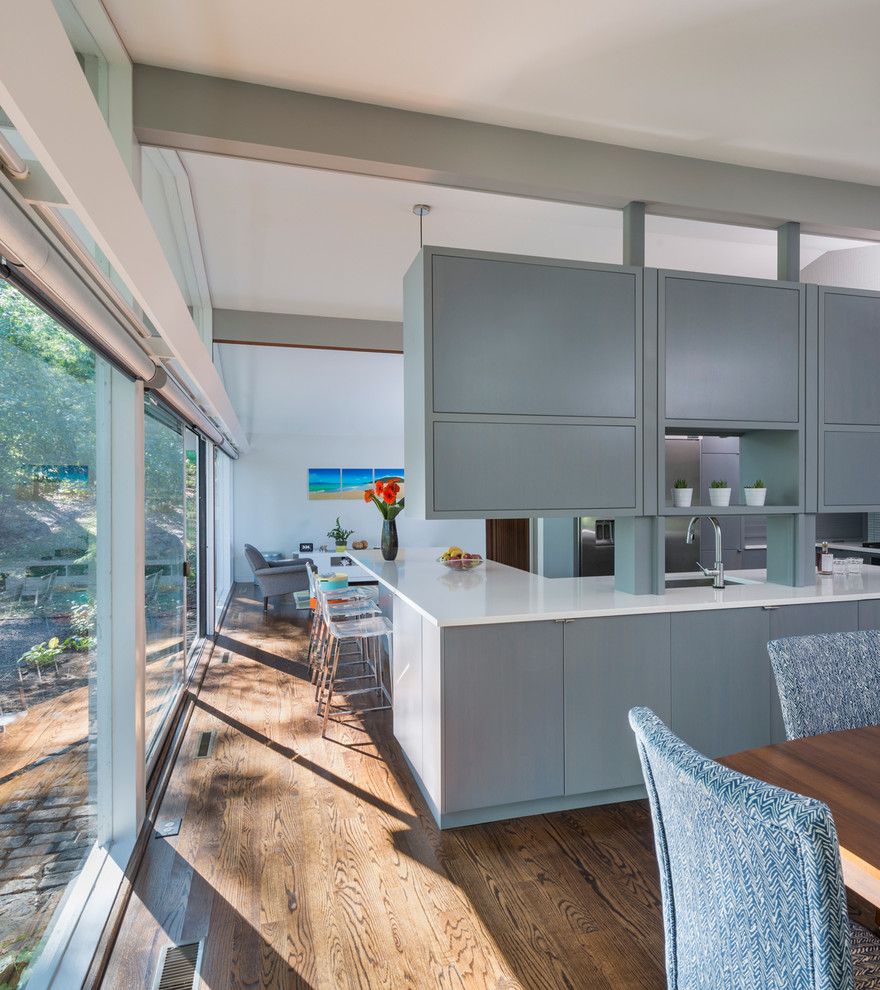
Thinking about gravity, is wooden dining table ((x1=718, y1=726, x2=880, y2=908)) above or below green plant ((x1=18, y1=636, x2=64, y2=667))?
below

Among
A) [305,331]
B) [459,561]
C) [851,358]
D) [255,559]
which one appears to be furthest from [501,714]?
[255,559]

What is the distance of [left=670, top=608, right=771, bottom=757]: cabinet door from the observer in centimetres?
269

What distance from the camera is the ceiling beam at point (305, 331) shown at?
4.94 m

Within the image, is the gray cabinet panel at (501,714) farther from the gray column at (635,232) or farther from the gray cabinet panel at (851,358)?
the gray cabinet panel at (851,358)

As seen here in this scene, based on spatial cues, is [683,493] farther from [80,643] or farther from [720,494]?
[80,643]

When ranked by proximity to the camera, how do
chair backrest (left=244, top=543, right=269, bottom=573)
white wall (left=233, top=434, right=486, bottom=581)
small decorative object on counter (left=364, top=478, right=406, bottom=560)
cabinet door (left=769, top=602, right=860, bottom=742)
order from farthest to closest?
white wall (left=233, top=434, right=486, bottom=581)
chair backrest (left=244, top=543, right=269, bottom=573)
small decorative object on counter (left=364, top=478, right=406, bottom=560)
cabinet door (left=769, top=602, right=860, bottom=742)

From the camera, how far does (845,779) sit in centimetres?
131

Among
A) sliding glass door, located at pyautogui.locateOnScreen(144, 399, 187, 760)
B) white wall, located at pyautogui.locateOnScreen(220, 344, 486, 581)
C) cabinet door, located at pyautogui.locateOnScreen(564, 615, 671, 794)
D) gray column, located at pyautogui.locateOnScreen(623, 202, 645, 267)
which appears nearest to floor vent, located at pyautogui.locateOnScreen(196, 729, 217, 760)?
sliding glass door, located at pyautogui.locateOnScreen(144, 399, 187, 760)

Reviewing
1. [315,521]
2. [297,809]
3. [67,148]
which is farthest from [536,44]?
[315,521]

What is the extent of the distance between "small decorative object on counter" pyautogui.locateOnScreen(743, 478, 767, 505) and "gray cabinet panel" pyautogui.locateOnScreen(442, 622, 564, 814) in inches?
51.5

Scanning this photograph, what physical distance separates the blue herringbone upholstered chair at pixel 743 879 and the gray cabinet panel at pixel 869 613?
6.94 feet

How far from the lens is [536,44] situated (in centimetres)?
202

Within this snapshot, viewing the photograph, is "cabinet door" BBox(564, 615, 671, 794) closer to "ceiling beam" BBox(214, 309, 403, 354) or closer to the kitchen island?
the kitchen island

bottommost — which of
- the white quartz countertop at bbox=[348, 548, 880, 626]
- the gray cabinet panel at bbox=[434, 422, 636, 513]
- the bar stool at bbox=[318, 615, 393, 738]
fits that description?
the bar stool at bbox=[318, 615, 393, 738]
